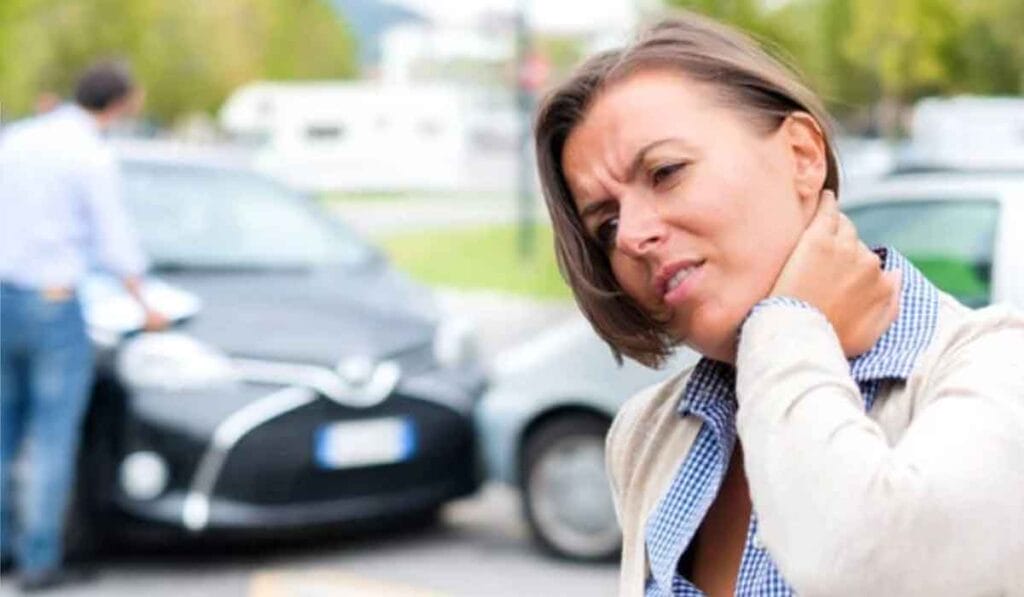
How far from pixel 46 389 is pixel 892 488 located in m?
5.22

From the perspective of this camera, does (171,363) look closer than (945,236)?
No

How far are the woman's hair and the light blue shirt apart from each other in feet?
15.3

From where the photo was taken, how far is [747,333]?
1284 mm

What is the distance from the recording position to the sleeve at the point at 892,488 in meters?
1.14

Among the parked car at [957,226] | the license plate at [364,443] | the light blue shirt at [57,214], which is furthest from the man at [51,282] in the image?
the parked car at [957,226]

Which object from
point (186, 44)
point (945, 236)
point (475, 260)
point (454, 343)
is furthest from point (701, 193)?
point (186, 44)

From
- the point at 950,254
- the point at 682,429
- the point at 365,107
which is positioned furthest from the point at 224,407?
the point at 365,107

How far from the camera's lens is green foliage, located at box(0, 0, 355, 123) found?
135 feet

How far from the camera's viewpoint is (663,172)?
133 cm

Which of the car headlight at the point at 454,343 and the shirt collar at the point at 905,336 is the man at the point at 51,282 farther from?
the shirt collar at the point at 905,336

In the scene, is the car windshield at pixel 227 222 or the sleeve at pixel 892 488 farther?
the car windshield at pixel 227 222

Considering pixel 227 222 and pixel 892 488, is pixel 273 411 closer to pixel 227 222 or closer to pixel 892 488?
pixel 227 222

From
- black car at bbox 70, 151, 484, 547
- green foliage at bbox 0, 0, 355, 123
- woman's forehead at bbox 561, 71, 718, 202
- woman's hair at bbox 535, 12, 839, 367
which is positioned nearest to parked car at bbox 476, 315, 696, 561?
black car at bbox 70, 151, 484, 547

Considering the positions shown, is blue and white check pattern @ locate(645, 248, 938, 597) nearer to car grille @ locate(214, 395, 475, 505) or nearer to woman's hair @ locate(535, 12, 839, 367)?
woman's hair @ locate(535, 12, 839, 367)
